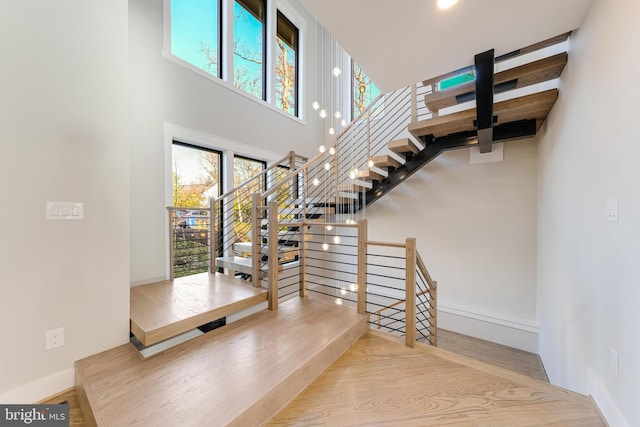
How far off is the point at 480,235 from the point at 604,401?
2464 millimetres

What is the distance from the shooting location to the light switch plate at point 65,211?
1624mm

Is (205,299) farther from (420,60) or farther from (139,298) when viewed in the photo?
(420,60)

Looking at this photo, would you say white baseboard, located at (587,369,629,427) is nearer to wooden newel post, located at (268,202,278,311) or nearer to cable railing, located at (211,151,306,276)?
wooden newel post, located at (268,202,278,311)

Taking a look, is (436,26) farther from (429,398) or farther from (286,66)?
(286,66)

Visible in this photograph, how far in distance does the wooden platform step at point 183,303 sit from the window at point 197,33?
2.81 meters

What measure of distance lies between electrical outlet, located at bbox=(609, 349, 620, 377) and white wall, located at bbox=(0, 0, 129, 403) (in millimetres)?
3136

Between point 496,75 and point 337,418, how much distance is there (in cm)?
299

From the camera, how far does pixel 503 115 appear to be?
9.11 ft

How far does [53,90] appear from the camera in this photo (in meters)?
1.63

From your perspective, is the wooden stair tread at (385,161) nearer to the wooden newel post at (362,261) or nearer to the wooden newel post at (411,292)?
the wooden newel post at (362,261)

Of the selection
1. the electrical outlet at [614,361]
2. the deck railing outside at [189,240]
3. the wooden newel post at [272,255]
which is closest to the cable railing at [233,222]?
the deck railing outside at [189,240]

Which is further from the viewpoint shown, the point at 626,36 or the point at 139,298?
the point at 139,298

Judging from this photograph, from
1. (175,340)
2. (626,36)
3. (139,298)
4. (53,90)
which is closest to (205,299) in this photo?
(175,340)

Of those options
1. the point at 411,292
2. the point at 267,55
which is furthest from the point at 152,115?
the point at 411,292
